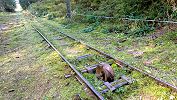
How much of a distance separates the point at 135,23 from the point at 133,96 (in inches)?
277

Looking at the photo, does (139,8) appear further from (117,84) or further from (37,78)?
(117,84)

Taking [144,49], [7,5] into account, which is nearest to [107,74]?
[144,49]

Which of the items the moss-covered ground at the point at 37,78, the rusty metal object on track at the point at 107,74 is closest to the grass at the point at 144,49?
the rusty metal object on track at the point at 107,74

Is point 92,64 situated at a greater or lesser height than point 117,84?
lesser

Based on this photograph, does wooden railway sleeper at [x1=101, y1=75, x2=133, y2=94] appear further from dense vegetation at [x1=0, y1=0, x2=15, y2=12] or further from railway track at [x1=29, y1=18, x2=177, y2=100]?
dense vegetation at [x1=0, y1=0, x2=15, y2=12]

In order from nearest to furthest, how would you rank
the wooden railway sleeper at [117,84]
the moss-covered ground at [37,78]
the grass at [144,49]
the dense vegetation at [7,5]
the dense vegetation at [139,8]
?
1. the wooden railway sleeper at [117,84]
2. the moss-covered ground at [37,78]
3. the grass at [144,49]
4. the dense vegetation at [139,8]
5. the dense vegetation at [7,5]

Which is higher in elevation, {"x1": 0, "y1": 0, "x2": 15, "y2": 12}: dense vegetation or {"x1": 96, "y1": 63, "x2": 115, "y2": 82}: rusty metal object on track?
{"x1": 96, "y1": 63, "x2": 115, "y2": 82}: rusty metal object on track

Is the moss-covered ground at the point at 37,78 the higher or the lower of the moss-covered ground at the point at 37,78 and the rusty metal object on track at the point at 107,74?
the lower

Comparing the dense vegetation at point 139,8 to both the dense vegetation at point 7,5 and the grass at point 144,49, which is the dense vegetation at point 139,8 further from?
the dense vegetation at point 7,5

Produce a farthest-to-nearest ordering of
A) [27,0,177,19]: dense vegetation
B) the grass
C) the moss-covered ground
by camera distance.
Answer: [27,0,177,19]: dense vegetation, the grass, the moss-covered ground

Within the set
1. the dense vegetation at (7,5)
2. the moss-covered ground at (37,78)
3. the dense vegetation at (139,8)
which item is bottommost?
the dense vegetation at (7,5)

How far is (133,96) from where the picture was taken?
19.5ft

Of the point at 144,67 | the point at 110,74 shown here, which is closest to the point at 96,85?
the point at 110,74

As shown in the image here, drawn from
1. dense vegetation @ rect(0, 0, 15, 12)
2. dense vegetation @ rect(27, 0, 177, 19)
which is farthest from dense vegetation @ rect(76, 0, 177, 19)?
dense vegetation @ rect(0, 0, 15, 12)
